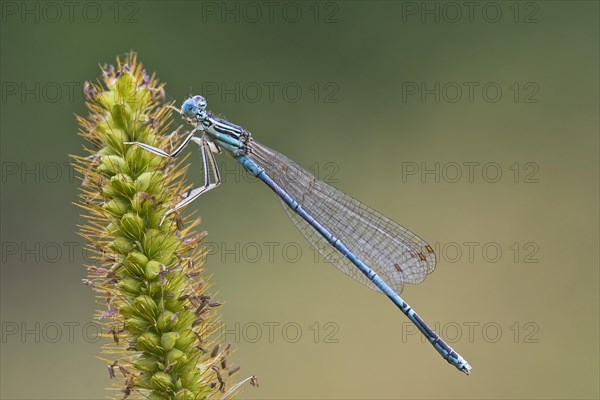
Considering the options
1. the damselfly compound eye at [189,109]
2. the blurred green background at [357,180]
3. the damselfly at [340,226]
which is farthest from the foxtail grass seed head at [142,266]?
the blurred green background at [357,180]

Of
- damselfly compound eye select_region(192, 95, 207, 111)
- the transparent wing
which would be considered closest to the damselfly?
the transparent wing

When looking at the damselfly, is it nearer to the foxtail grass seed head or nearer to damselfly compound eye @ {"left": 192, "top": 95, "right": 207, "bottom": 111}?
damselfly compound eye @ {"left": 192, "top": 95, "right": 207, "bottom": 111}

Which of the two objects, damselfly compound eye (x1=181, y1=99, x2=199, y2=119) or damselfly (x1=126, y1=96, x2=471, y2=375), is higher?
damselfly compound eye (x1=181, y1=99, x2=199, y2=119)

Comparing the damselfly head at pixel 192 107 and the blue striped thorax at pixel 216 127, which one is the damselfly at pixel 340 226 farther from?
the damselfly head at pixel 192 107

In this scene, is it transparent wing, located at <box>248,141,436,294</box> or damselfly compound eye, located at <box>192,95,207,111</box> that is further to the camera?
transparent wing, located at <box>248,141,436,294</box>

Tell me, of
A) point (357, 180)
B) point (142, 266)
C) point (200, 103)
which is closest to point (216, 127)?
point (200, 103)

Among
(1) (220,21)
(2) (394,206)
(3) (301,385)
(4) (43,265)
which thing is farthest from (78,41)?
(3) (301,385)
